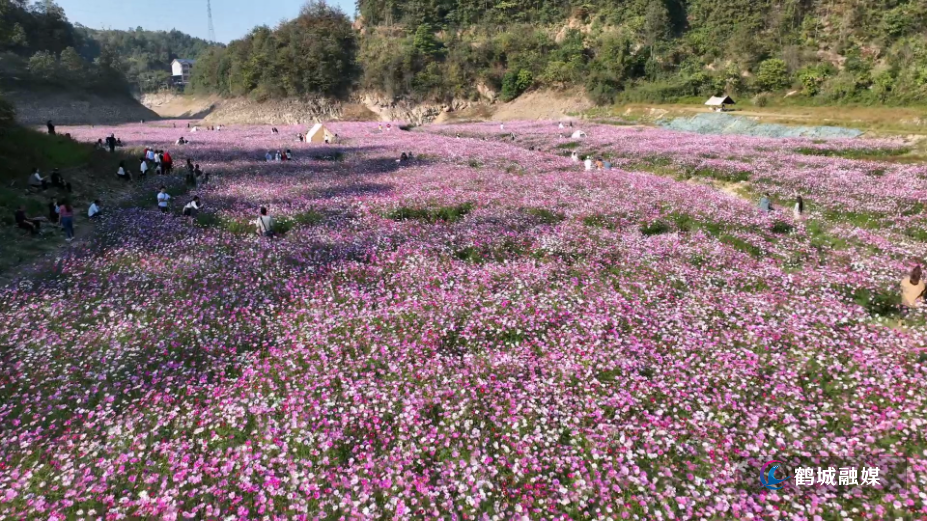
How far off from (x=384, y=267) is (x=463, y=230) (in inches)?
174

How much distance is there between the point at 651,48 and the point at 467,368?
90.2 m

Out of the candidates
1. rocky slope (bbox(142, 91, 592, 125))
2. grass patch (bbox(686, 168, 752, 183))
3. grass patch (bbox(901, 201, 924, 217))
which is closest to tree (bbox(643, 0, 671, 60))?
rocky slope (bbox(142, 91, 592, 125))

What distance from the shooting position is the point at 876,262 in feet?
48.8

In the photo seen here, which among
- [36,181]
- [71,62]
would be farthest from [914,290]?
[71,62]

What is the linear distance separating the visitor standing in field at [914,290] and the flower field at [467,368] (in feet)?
2.33

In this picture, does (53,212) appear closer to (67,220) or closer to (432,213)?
(67,220)

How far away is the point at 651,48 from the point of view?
83.0m

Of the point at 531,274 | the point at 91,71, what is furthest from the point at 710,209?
the point at 91,71

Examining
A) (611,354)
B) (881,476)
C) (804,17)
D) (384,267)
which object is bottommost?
(881,476)

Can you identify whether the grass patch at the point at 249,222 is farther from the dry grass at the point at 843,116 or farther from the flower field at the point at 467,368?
the dry grass at the point at 843,116

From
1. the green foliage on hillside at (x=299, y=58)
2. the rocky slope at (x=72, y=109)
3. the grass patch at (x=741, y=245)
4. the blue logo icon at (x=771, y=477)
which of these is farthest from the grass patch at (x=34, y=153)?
the green foliage on hillside at (x=299, y=58)

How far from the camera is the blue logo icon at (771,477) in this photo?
6977 millimetres

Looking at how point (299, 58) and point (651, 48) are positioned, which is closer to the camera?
point (651, 48)

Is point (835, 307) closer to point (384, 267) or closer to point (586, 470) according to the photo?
point (586, 470)
